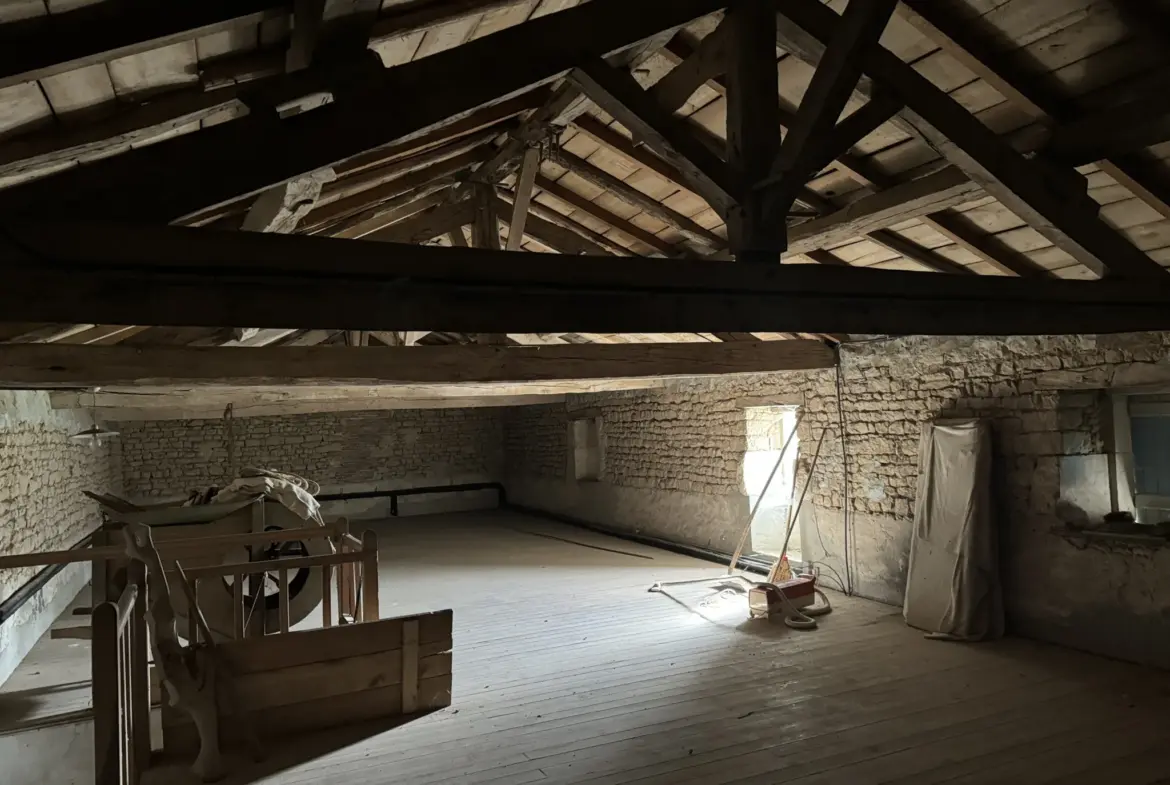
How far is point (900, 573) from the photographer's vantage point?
5.69 metres

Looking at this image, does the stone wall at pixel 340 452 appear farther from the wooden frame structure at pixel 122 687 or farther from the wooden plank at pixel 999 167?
the wooden plank at pixel 999 167

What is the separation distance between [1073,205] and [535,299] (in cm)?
233

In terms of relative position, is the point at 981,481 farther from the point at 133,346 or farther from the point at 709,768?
the point at 133,346

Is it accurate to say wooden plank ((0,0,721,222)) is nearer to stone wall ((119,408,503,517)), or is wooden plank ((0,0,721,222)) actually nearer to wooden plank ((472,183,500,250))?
wooden plank ((472,183,500,250))

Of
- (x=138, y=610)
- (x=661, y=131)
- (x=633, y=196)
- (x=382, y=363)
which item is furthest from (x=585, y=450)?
(x=661, y=131)

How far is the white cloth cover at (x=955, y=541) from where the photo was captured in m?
4.90

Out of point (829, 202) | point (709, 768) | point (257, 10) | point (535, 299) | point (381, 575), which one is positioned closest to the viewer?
point (257, 10)

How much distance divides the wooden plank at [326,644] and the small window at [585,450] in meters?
6.56

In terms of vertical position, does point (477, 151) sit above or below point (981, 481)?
above

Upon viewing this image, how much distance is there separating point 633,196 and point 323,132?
3.35m

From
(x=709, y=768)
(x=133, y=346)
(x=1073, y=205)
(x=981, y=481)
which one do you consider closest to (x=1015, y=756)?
(x=709, y=768)

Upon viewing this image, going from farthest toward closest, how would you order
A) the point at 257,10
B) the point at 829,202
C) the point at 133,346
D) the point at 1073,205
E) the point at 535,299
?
the point at 133,346 < the point at 829,202 < the point at 1073,205 < the point at 535,299 < the point at 257,10

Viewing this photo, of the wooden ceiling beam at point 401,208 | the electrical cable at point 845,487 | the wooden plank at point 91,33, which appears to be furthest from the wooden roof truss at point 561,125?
the electrical cable at point 845,487

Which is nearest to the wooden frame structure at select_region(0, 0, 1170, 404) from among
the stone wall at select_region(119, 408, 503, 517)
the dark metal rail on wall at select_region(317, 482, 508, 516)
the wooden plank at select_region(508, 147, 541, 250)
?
the wooden plank at select_region(508, 147, 541, 250)
